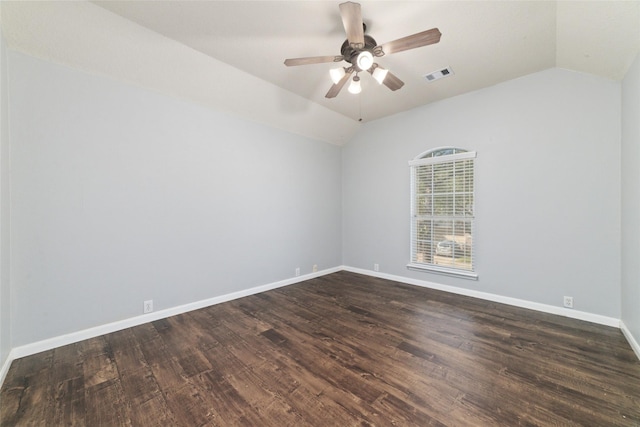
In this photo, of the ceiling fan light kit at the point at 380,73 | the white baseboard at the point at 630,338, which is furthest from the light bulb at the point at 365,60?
the white baseboard at the point at 630,338

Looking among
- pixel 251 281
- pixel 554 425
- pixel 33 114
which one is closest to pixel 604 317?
pixel 554 425

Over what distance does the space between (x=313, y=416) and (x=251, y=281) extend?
2.57 meters

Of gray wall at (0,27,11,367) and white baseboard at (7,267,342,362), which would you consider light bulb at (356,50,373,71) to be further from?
white baseboard at (7,267,342,362)

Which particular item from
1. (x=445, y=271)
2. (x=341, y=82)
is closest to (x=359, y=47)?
(x=341, y=82)

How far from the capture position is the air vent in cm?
313

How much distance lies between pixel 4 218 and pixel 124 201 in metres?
0.86

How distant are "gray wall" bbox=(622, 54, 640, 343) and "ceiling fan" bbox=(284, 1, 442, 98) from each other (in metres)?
2.09

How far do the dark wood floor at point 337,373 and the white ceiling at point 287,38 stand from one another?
9.27 ft

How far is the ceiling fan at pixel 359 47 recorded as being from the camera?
1.85 m

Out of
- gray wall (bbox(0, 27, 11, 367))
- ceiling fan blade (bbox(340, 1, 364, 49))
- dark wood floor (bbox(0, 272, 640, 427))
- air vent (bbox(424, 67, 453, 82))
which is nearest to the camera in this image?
dark wood floor (bbox(0, 272, 640, 427))

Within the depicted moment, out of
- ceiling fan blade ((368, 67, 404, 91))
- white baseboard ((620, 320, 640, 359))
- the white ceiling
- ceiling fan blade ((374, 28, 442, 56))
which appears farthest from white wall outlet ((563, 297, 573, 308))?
ceiling fan blade ((374, 28, 442, 56))

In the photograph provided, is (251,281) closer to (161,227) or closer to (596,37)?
(161,227)

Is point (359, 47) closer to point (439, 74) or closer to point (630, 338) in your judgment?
point (439, 74)

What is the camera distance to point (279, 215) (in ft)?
14.3
